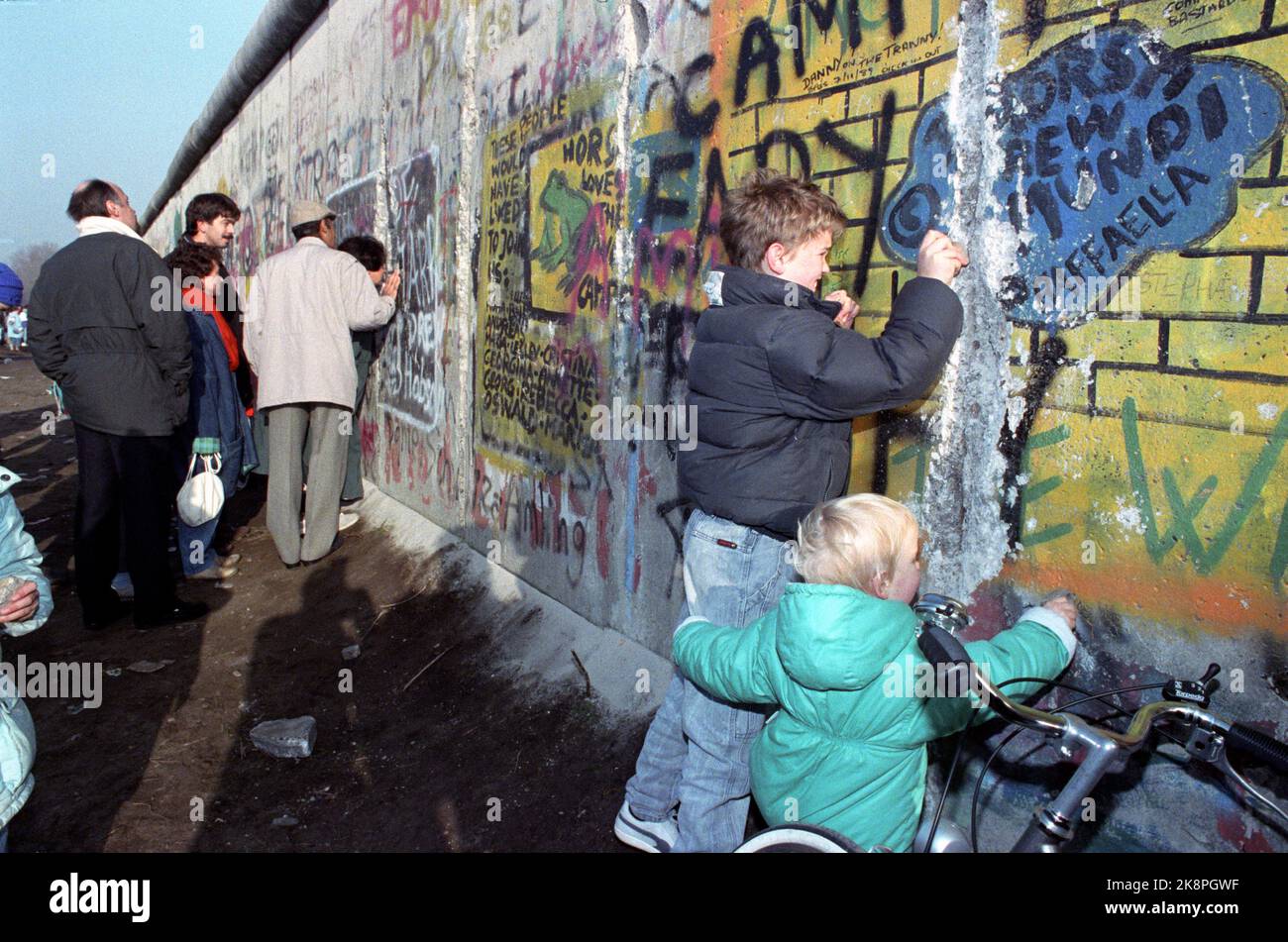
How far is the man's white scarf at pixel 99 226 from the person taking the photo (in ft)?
15.0

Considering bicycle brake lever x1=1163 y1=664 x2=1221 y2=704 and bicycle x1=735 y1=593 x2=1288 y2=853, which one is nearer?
bicycle x1=735 y1=593 x2=1288 y2=853

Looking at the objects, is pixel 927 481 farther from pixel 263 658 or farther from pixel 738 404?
pixel 263 658

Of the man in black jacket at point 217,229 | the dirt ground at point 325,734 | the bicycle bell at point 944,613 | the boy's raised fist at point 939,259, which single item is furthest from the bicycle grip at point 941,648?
the man in black jacket at point 217,229

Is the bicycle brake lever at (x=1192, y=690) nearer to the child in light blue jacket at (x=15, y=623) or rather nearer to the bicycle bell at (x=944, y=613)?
the bicycle bell at (x=944, y=613)

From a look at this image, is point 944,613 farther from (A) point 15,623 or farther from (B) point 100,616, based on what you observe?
(B) point 100,616

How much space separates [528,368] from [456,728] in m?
1.82

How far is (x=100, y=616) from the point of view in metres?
4.97

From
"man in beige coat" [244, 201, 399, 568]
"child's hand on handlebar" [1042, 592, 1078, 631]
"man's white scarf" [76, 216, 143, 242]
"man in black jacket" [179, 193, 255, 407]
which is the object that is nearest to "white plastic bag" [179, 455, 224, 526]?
"man in beige coat" [244, 201, 399, 568]

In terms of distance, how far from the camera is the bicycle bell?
201 cm


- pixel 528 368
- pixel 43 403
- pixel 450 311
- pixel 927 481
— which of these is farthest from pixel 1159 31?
pixel 43 403

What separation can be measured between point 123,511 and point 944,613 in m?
4.36

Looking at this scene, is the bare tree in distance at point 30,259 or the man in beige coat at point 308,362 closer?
the man in beige coat at point 308,362

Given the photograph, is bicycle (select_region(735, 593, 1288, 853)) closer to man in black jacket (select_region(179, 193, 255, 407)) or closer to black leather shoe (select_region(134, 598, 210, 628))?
black leather shoe (select_region(134, 598, 210, 628))
